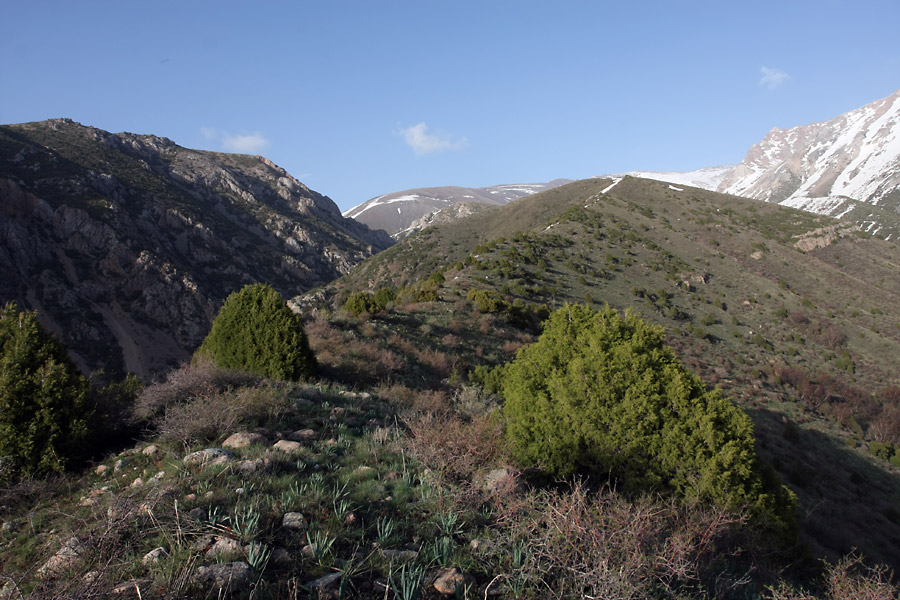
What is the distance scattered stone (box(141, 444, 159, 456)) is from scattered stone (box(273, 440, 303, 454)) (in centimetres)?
130

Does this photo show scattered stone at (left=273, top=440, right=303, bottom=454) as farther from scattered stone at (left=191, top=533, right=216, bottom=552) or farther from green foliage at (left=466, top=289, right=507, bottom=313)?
green foliage at (left=466, top=289, right=507, bottom=313)

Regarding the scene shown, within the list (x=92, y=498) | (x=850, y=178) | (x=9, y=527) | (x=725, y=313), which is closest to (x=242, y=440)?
(x=92, y=498)

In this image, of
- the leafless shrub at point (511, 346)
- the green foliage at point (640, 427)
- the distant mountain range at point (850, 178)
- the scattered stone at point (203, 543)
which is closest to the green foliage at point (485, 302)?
the leafless shrub at point (511, 346)

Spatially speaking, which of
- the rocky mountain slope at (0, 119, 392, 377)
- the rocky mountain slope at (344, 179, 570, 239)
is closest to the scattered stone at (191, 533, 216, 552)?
the rocky mountain slope at (0, 119, 392, 377)

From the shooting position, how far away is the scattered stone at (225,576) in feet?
8.34

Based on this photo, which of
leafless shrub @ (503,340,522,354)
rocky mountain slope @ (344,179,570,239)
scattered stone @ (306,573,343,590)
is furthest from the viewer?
rocky mountain slope @ (344,179,570,239)

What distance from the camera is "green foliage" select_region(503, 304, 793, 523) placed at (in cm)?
565

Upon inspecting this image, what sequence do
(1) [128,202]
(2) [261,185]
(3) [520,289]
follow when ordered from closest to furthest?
(3) [520,289] < (1) [128,202] < (2) [261,185]

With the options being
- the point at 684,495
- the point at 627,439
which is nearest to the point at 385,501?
the point at 627,439

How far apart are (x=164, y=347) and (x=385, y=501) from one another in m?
42.5

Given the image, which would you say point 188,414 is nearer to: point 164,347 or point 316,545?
point 316,545

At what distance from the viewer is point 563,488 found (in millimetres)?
5469

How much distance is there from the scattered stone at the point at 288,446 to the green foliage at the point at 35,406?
2312 mm

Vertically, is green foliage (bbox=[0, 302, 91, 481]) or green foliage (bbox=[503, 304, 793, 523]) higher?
green foliage (bbox=[0, 302, 91, 481])
